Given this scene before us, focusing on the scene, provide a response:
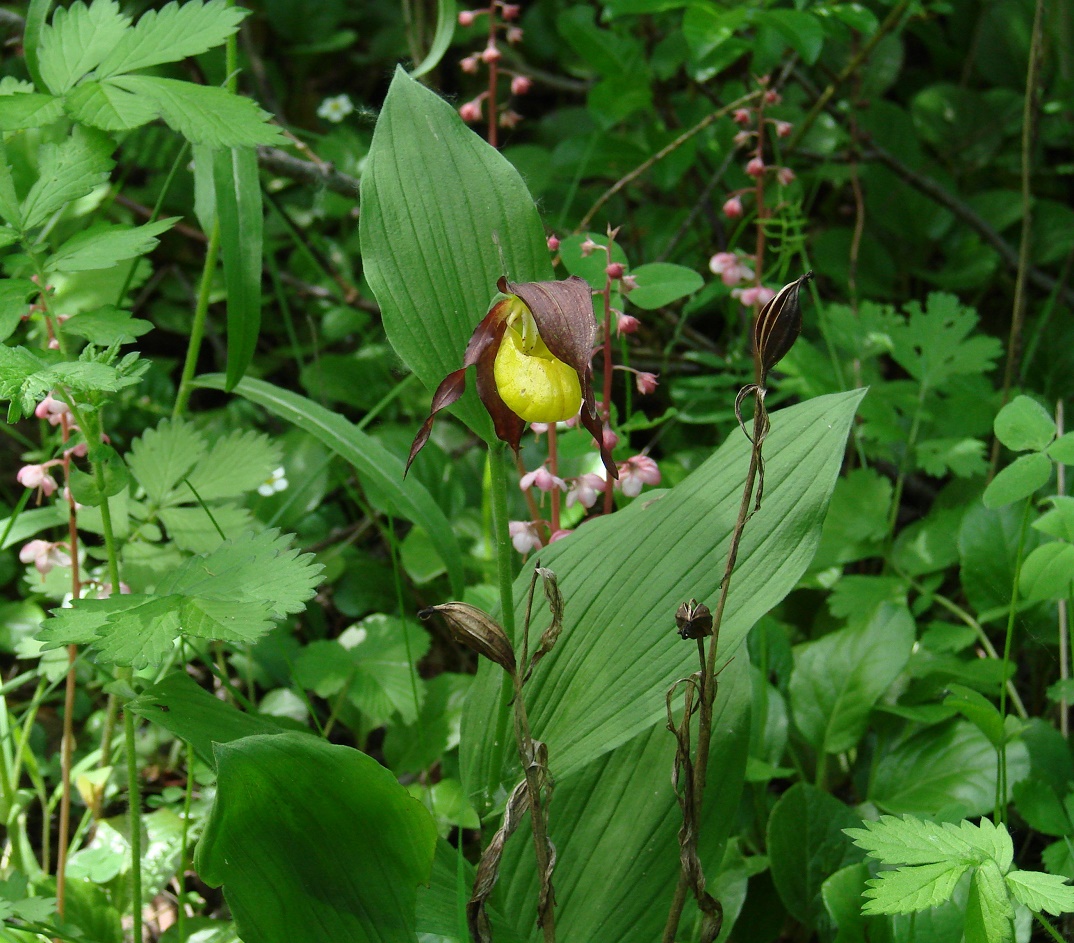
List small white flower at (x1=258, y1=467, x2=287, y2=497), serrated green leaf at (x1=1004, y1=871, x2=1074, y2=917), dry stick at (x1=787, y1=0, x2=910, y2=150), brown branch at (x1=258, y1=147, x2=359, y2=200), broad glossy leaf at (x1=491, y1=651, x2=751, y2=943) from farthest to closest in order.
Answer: dry stick at (x1=787, y1=0, x2=910, y2=150), brown branch at (x1=258, y1=147, x2=359, y2=200), small white flower at (x1=258, y1=467, x2=287, y2=497), broad glossy leaf at (x1=491, y1=651, x2=751, y2=943), serrated green leaf at (x1=1004, y1=871, x2=1074, y2=917)

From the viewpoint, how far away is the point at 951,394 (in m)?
1.69

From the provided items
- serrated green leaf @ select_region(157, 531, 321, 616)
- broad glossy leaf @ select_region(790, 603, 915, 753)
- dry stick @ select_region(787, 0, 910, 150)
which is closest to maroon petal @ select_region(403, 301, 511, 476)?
serrated green leaf @ select_region(157, 531, 321, 616)

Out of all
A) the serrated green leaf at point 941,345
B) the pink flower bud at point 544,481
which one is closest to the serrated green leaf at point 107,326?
the pink flower bud at point 544,481

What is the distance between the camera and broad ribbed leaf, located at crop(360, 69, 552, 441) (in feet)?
2.88

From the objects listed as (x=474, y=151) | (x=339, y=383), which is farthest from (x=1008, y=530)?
(x=339, y=383)

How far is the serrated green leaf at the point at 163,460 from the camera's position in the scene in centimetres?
115

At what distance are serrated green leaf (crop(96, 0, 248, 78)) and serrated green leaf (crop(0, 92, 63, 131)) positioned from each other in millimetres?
58

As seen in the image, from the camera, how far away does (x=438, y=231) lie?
2.90ft

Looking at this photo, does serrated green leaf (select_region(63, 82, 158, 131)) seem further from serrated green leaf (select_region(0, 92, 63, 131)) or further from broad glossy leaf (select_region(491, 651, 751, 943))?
broad glossy leaf (select_region(491, 651, 751, 943))

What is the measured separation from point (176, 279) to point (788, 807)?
5.76 ft

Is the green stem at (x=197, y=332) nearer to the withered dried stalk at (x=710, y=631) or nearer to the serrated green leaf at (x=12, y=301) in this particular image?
the serrated green leaf at (x=12, y=301)

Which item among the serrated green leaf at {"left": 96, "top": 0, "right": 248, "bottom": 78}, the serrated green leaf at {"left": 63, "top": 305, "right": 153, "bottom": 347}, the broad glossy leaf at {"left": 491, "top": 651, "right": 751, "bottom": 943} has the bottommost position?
the broad glossy leaf at {"left": 491, "top": 651, "right": 751, "bottom": 943}

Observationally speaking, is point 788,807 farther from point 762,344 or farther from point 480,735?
point 762,344

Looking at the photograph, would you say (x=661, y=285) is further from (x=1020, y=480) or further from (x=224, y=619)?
(x=224, y=619)
